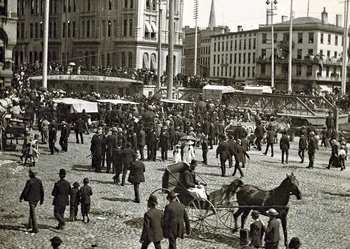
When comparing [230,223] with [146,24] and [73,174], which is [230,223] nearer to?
[73,174]

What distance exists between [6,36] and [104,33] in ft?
107

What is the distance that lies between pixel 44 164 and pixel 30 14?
7701cm

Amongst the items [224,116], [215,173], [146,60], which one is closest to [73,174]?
[215,173]

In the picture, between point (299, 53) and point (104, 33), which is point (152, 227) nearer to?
point (104, 33)

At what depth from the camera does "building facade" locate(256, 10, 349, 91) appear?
3832 inches

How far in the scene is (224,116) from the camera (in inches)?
1741

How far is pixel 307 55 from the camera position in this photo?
324 feet

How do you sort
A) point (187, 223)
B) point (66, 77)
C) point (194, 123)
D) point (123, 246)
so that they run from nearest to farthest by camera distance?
1. point (187, 223)
2. point (123, 246)
3. point (194, 123)
4. point (66, 77)

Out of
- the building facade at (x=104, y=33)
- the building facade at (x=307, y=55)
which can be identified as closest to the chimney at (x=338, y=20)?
the building facade at (x=307, y=55)

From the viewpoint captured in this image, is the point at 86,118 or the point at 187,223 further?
the point at 86,118

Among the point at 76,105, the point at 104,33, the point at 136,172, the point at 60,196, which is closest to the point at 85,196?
the point at 60,196

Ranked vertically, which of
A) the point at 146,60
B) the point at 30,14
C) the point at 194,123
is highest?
the point at 30,14

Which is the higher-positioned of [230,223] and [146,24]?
[146,24]

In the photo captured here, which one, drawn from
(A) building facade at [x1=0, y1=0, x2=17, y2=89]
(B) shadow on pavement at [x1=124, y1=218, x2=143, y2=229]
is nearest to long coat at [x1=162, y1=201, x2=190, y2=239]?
(B) shadow on pavement at [x1=124, y1=218, x2=143, y2=229]
